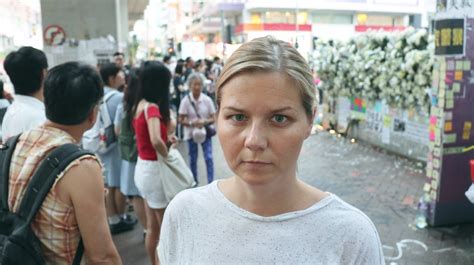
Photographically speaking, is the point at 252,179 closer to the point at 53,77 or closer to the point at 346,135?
the point at 53,77

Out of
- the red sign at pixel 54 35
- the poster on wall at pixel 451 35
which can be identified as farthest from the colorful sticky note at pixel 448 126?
the red sign at pixel 54 35

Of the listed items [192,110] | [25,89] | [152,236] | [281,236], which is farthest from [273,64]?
[192,110]

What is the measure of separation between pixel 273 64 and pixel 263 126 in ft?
0.58

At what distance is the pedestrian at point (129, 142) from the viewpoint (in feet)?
13.6

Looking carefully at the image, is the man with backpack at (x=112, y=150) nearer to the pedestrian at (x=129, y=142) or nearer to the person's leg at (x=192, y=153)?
the pedestrian at (x=129, y=142)

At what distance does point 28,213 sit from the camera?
1.86 meters

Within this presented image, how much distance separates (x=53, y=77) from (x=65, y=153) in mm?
425

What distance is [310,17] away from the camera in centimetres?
4300

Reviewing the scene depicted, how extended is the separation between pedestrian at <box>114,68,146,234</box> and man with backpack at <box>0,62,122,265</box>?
1.88 metres

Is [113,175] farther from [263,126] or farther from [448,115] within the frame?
[263,126]

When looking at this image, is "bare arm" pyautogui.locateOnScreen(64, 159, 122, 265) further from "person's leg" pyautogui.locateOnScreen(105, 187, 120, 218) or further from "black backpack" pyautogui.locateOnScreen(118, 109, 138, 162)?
"person's leg" pyautogui.locateOnScreen(105, 187, 120, 218)

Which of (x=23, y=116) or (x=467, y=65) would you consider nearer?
(x=23, y=116)

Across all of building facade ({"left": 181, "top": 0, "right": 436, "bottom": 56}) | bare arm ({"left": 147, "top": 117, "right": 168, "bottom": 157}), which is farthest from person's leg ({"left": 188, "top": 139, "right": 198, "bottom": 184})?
building facade ({"left": 181, "top": 0, "right": 436, "bottom": 56})

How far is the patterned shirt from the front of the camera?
74.6 inches
